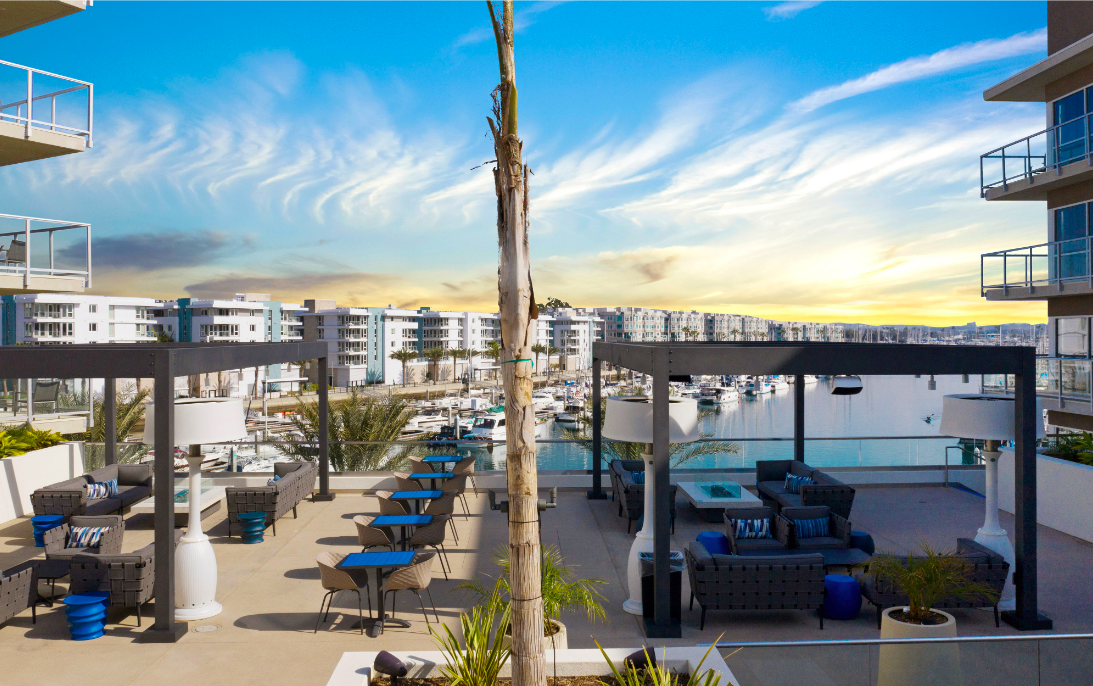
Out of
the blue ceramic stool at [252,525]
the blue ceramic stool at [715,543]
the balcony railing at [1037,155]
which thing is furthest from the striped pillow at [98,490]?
the balcony railing at [1037,155]

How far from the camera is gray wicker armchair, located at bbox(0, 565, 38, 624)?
255 inches

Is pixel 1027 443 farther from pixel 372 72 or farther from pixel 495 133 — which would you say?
pixel 372 72

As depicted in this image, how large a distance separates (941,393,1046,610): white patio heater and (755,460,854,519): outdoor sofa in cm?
314

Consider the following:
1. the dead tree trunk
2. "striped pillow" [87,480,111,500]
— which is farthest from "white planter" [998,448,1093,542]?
"striped pillow" [87,480,111,500]

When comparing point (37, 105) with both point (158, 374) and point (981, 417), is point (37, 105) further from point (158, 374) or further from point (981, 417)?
point (981, 417)

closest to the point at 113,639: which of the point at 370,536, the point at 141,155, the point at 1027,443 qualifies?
the point at 370,536

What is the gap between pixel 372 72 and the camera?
55.8ft

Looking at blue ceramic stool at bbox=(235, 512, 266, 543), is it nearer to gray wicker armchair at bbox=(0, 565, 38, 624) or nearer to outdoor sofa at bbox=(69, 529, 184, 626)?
outdoor sofa at bbox=(69, 529, 184, 626)

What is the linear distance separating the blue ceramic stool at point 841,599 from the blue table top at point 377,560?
14.0 ft

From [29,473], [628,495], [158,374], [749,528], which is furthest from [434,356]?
[158,374]

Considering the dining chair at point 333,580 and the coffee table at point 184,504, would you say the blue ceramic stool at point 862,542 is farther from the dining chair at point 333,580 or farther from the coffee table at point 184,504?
the coffee table at point 184,504

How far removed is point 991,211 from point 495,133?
25.7 metres

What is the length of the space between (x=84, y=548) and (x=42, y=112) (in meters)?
11.0

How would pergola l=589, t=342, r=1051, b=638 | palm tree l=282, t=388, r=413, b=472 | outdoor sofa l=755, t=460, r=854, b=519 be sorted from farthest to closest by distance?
palm tree l=282, t=388, r=413, b=472, outdoor sofa l=755, t=460, r=854, b=519, pergola l=589, t=342, r=1051, b=638
